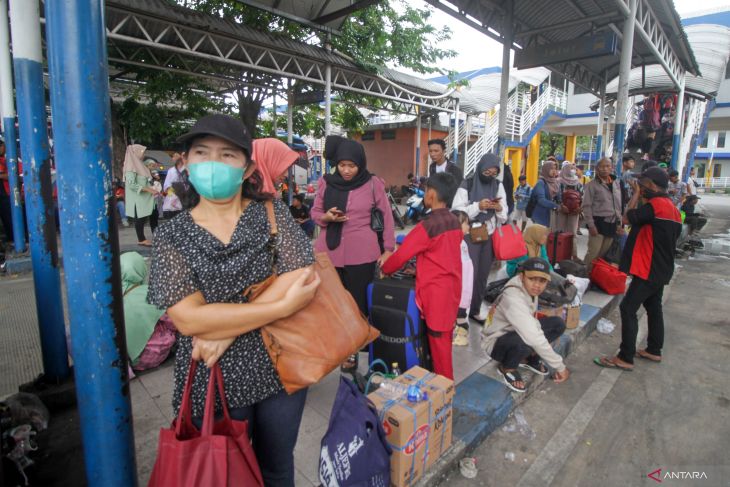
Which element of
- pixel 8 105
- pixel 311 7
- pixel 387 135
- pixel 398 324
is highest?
pixel 311 7

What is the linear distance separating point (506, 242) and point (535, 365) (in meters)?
1.30

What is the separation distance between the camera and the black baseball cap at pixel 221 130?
50.7 inches

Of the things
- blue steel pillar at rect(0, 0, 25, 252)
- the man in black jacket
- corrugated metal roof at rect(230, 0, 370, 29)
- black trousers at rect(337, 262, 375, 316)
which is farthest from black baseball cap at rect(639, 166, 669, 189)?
blue steel pillar at rect(0, 0, 25, 252)

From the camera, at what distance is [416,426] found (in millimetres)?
2166

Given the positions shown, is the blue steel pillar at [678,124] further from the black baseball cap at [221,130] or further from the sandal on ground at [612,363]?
the black baseball cap at [221,130]

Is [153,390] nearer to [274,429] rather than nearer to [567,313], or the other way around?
[274,429]

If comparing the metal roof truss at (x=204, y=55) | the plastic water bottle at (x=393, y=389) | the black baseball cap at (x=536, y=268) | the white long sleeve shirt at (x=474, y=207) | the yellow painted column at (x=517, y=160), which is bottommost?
the plastic water bottle at (x=393, y=389)

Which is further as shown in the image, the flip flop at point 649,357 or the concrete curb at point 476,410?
the flip flop at point 649,357

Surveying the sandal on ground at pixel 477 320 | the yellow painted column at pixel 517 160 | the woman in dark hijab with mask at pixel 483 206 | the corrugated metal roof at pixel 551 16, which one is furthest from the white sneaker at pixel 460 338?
the yellow painted column at pixel 517 160

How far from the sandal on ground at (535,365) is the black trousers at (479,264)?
103 cm

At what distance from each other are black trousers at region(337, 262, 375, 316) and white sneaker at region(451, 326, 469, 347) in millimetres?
1155

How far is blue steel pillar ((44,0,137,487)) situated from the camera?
3.99ft

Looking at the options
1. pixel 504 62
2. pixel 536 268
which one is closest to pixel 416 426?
pixel 536 268

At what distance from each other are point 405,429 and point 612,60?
40.0 feet
